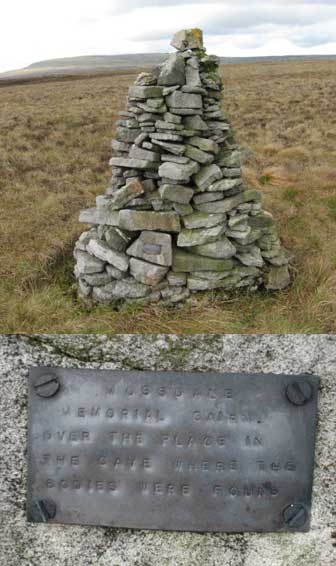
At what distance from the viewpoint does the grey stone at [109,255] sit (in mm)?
6188

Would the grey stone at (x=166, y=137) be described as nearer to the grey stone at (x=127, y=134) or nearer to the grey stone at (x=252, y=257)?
the grey stone at (x=127, y=134)

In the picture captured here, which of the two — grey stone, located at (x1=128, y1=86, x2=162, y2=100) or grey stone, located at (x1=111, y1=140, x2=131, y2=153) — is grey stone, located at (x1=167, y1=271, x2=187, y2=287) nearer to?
grey stone, located at (x1=111, y1=140, x2=131, y2=153)

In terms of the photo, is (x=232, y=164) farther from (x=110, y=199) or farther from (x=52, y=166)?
(x=52, y=166)

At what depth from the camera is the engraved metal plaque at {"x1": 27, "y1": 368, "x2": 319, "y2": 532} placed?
278cm

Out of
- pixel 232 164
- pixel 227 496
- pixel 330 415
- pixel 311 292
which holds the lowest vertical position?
pixel 311 292

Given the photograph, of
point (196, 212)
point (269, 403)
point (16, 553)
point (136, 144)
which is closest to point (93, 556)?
point (16, 553)

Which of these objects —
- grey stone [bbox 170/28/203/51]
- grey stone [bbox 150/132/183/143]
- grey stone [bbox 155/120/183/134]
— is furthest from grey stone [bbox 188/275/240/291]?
grey stone [bbox 170/28/203/51]

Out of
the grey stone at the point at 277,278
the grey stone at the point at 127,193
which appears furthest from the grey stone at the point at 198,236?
the grey stone at the point at 277,278

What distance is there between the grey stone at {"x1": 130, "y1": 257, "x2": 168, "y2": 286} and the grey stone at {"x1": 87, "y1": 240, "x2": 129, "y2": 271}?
0.11m

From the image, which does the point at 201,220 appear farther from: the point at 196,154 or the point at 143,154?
the point at 143,154

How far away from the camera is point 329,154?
46.4 ft

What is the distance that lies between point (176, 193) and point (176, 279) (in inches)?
38.9

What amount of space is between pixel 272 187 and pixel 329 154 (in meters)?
4.15

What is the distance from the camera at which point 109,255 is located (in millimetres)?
6262
